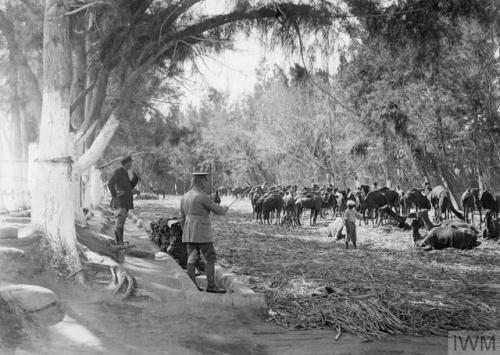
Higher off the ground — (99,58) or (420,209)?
(99,58)

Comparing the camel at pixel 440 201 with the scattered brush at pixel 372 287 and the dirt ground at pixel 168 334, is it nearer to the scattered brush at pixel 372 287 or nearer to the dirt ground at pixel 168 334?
the scattered brush at pixel 372 287

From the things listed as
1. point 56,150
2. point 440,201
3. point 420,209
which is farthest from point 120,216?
point 420,209

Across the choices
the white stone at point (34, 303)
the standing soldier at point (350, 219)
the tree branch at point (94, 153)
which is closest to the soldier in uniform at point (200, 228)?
the tree branch at point (94, 153)

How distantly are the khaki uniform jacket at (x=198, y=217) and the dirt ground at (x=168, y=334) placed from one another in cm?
93

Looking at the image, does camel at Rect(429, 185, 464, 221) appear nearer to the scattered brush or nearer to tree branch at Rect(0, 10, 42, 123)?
the scattered brush

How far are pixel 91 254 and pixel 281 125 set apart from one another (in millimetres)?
31460

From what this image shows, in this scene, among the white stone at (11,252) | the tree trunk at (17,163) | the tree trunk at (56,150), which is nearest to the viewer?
the white stone at (11,252)

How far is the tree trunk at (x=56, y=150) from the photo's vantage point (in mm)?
6961

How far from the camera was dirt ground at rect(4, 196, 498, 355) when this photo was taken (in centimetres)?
478

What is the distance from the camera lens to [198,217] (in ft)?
22.3

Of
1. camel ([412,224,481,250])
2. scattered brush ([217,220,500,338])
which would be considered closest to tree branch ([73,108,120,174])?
scattered brush ([217,220,500,338])

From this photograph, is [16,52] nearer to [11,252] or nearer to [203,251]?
[11,252]

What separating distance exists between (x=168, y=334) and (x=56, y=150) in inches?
130

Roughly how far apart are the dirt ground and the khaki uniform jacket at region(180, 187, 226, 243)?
0.93 meters
